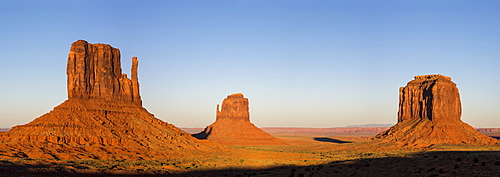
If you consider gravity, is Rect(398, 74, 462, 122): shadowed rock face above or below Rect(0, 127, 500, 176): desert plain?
above

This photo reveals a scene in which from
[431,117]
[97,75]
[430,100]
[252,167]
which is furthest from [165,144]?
[430,100]

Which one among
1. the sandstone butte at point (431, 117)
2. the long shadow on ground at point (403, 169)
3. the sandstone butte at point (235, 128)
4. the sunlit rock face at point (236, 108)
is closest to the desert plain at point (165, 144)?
the long shadow on ground at point (403, 169)

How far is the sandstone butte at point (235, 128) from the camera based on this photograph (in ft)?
511

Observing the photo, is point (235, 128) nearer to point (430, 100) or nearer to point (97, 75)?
point (430, 100)

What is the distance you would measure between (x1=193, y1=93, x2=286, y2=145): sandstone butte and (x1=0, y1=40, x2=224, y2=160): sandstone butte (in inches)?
2139

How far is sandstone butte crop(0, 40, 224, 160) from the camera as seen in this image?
71.1 metres

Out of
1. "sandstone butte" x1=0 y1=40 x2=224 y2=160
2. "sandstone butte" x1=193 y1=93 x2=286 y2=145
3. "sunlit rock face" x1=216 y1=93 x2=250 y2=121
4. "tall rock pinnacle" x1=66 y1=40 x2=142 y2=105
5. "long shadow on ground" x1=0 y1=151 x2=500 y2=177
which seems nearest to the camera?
"long shadow on ground" x1=0 y1=151 x2=500 y2=177

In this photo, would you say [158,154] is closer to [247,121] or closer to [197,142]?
[197,142]

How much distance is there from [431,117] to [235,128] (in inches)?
2615

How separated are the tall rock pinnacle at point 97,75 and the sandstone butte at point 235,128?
54.7m

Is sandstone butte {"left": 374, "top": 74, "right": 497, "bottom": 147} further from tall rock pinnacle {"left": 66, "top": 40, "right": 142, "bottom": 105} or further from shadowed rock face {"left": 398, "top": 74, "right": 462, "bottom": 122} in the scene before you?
tall rock pinnacle {"left": 66, "top": 40, "right": 142, "bottom": 105}

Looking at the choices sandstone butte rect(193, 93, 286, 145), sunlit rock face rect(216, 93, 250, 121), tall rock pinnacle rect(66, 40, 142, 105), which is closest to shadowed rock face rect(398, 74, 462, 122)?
sandstone butte rect(193, 93, 286, 145)

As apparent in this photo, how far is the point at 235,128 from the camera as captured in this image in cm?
16900

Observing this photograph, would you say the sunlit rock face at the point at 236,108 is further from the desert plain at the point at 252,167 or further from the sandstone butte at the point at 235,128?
the desert plain at the point at 252,167
